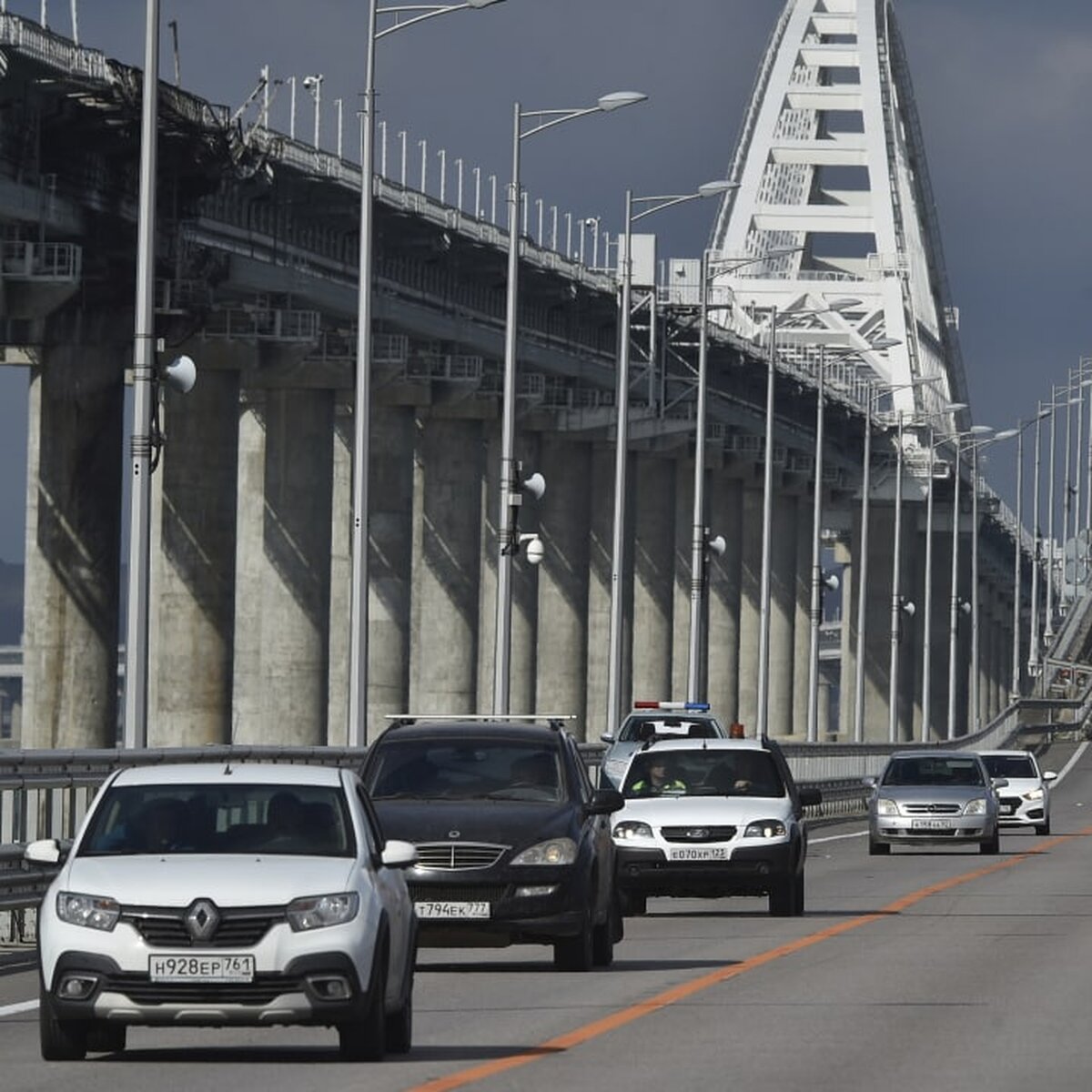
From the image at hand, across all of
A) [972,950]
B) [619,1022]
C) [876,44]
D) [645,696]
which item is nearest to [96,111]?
[972,950]

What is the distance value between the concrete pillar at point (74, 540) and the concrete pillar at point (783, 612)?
67.9 m

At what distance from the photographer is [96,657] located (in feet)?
210

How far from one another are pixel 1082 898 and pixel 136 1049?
18.0 metres

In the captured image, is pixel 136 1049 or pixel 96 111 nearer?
pixel 136 1049

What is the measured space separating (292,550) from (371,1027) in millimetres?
66659

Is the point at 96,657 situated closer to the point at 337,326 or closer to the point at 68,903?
the point at 337,326

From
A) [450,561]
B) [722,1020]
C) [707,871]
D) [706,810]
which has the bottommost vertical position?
[722,1020]

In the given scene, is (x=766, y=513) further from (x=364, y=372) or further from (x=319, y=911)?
(x=319, y=911)

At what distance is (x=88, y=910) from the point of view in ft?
47.7

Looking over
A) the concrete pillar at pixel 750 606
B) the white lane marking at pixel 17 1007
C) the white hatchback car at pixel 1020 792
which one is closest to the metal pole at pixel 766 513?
the white hatchback car at pixel 1020 792

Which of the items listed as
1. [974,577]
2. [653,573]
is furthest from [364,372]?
[974,577]

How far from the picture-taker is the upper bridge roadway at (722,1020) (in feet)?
46.4

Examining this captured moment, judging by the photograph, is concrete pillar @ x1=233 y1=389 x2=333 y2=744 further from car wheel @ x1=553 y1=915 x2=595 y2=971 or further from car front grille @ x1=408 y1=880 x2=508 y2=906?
car front grille @ x1=408 y1=880 x2=508 y2=906

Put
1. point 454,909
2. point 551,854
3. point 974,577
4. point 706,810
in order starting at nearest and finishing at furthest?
1. point 454,909
2. point 551,854
3. point 706,810
4. point 974,577
